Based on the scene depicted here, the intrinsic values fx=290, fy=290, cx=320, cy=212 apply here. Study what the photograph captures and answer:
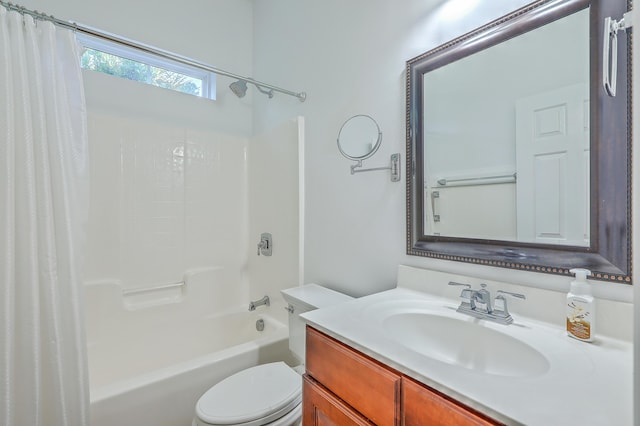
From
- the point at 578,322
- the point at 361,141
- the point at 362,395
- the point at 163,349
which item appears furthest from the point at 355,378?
the point at 163,349

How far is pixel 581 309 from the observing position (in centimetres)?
71

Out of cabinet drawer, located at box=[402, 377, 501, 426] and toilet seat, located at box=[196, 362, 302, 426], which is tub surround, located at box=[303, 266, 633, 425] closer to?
cabinet drawer, located at box=[402, 377, 501, 426]

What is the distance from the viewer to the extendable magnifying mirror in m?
1.29

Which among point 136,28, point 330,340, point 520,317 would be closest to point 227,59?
point 136,28

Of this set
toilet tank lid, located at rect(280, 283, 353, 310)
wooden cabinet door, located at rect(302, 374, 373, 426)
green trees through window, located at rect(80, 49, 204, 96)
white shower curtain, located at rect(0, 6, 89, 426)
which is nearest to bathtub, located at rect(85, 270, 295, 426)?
white shower curtain, located at rect(0, 6, 89, 426)

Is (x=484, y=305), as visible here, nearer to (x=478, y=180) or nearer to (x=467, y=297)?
(x=467, y=297)

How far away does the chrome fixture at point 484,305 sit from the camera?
2.81ft

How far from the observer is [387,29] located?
4.29 feet

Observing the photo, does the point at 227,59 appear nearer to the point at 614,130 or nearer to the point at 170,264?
the point at 170,264

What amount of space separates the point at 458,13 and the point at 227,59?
1867 mm

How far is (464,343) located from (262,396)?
2.60 feet

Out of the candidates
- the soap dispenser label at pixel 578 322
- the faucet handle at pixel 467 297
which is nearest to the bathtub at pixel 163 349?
the faucet handle at pixel 467 297

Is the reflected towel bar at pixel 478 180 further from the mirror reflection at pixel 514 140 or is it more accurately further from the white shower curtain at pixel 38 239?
the white shower curtain at pixel 38 239

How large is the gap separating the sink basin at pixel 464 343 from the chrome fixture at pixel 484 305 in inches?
1.4
